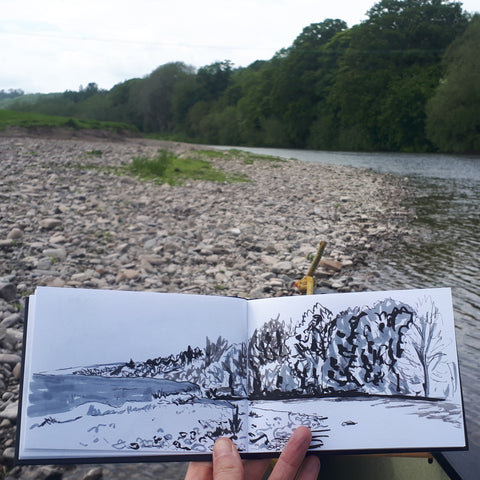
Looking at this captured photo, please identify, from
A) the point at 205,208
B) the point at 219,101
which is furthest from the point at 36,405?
the point at 219,101

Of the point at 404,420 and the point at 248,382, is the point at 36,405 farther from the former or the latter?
the point at 404,420

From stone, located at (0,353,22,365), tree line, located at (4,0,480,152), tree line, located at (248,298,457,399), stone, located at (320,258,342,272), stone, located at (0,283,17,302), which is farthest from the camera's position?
tree line, located at (4,0,480,152)

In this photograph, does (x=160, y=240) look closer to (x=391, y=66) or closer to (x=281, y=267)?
(x=281, y=267)

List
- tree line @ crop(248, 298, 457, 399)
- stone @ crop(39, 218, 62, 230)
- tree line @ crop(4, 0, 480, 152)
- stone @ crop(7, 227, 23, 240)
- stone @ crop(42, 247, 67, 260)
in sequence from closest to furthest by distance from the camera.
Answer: tree line @ crop(248, 298, 457, 399) → stone @ crop(42, 247, 67, 260) → stone @ crop(7, 227, 23, 240) → stone @ crop(39, 218, 62, 230) → tree line @ crop(4, 0, 480, 152)

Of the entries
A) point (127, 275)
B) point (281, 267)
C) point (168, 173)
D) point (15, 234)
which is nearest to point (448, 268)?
point (281, 267)

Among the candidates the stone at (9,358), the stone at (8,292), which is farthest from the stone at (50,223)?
the stone at (9,358)

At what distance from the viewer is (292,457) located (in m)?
1.30

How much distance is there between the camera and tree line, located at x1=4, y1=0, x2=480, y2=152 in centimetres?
3434

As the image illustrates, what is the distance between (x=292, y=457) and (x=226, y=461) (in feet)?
0.64

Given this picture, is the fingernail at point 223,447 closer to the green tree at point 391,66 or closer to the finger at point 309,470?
the finger at point 309,470

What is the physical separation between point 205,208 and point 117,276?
12.7 ft

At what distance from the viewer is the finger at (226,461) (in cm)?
125

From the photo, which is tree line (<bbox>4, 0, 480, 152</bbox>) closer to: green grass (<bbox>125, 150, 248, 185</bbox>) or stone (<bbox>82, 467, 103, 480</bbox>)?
green grass (<bbox>125, 150, 248, 185</bbox>)

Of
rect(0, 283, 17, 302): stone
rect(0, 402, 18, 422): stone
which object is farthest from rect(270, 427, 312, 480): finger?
rect(0, 283, 17, 302): stone
